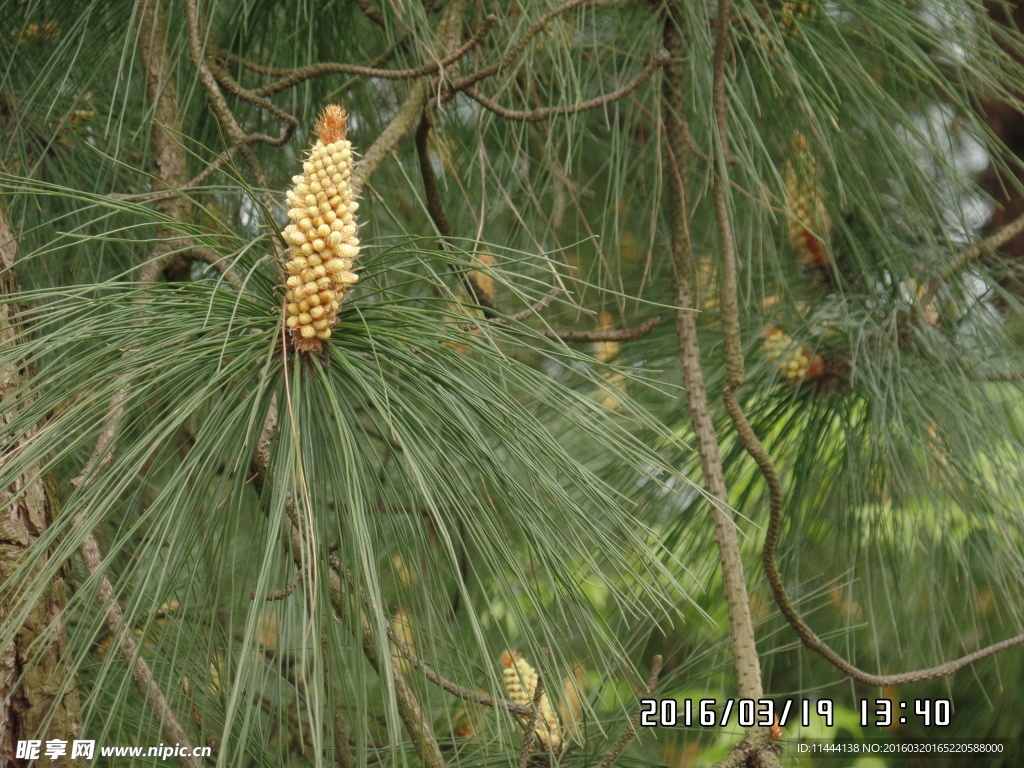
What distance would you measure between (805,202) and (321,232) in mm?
710

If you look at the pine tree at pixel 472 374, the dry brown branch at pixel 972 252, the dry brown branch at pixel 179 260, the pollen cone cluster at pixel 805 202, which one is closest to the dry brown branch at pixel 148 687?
the pine tree at pixel 472 374

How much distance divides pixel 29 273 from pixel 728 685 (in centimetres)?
99

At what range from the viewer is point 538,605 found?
1.55 ft

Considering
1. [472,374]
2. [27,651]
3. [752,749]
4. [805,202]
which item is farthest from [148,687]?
[805,202]

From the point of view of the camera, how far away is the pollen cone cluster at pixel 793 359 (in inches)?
38.2

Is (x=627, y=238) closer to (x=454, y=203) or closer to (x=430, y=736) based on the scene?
(x=454, y=203)

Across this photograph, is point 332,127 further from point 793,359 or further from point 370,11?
point 793,359

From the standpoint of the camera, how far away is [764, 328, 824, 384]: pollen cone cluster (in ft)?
3.18

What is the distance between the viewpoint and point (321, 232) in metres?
0.48

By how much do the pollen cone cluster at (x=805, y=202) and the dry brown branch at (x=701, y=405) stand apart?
0.37 ft

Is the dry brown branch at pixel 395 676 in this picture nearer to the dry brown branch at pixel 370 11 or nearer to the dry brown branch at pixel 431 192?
the dry brown branch at pixel 431 192

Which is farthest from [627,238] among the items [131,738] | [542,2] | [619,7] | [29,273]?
[131,738]

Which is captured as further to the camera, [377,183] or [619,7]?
[377,183]
